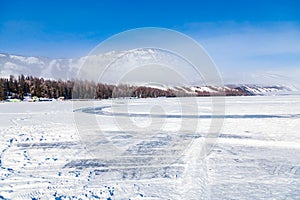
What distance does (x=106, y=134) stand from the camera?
12.7 metres

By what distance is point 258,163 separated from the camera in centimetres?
727

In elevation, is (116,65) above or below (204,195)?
above

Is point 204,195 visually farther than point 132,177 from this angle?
No

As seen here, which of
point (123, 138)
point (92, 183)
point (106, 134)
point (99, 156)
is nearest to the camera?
point (92, 183)

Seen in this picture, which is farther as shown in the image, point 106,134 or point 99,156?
point 106,134

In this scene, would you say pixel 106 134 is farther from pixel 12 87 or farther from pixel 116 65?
pixel 12 87

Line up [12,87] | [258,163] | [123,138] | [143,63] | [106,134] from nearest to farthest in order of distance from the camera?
[258,163], [143,63], [123,138], [106,134], [12,87]

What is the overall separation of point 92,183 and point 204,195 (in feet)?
7.18

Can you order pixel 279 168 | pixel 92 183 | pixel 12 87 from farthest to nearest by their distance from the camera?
pixel 12 87
pixel 279 168
pixel 92 183

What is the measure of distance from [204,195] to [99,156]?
3959 millimetres

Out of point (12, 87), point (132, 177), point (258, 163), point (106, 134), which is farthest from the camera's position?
point (12, 87)

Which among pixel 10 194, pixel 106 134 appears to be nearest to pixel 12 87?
pixel 106 134

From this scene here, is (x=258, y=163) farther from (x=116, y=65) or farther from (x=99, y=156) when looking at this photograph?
(x=116, y=65)

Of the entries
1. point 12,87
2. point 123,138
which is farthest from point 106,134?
point 12,87
